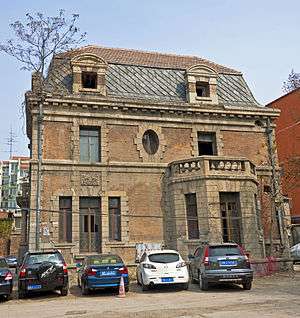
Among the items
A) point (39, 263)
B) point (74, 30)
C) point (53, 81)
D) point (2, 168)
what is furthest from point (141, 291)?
point (2, 168)

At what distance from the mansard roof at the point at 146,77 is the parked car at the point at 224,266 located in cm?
1127

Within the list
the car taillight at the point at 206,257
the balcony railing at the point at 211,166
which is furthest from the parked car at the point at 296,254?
the car taillight at the point at 206,257

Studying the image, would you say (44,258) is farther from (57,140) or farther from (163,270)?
(57,140)

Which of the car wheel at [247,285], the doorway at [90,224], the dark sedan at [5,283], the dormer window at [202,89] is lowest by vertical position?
the car wheel at [247,285]

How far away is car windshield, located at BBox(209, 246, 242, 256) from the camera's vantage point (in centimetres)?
1340

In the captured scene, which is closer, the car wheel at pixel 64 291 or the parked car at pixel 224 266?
the parked car at pixel 224 266

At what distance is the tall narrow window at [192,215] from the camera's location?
19.6 m

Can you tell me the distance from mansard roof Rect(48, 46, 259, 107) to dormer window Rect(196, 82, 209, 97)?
2.80ft

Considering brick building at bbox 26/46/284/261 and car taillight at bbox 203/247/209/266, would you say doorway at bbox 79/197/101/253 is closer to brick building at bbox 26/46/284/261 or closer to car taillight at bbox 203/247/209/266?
brick building at bbox 26/46/284/261

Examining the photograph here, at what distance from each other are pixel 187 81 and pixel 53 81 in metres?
7.72

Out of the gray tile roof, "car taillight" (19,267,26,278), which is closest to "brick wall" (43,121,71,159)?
the gray tile roof

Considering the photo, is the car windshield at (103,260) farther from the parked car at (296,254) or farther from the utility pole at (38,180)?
the parked car at (296,254)

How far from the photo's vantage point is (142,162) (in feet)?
69.1

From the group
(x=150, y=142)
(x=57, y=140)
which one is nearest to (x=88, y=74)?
(x=57, y=140)
